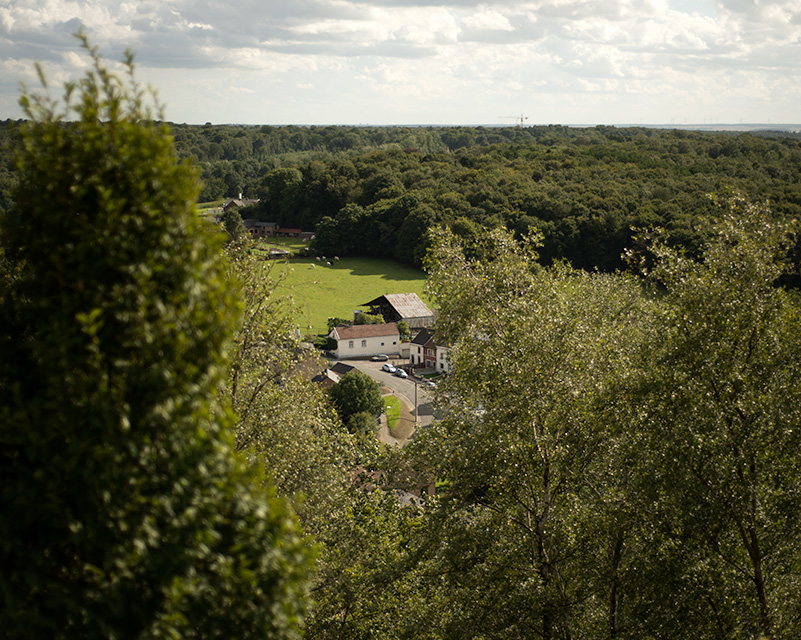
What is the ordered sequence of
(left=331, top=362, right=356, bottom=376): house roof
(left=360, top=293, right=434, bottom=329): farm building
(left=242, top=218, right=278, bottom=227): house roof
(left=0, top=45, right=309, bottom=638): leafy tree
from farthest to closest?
(left=242, top=218, right=278, bottom=227): house roof < (left=360, top=293, right=434, bottom=329): farm building < (left=331, top=362, right=356, bottom=376): house roof < (left=0, top=45, right=309, bottom=638): leafy tree

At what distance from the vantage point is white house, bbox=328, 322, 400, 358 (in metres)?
66.3

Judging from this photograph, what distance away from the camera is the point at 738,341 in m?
10.9

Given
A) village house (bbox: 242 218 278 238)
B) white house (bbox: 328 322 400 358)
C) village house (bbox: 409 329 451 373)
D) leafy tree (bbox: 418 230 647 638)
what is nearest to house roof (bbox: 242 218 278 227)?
village house (bbox: 242 218 278 238)

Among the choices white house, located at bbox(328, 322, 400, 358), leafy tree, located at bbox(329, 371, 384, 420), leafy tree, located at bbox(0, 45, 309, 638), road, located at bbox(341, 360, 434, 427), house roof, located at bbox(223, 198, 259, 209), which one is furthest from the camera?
house roof, located at bbox(223, 198, 259, 209)

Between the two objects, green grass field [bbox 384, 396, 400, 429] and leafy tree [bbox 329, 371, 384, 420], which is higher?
leafy tree [bbox 329, 371, 384, 420]

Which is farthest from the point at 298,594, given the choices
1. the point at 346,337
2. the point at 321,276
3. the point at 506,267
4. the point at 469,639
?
the point at 321,276

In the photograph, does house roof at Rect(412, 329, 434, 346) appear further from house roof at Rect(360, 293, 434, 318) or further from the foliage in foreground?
the foliage in foreground

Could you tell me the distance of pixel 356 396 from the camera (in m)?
42.5

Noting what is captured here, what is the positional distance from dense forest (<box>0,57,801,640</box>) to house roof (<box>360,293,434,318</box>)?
5083 centimetres

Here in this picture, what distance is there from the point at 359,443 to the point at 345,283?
2893 inches

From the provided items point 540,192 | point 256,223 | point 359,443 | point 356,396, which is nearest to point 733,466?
point 359,443

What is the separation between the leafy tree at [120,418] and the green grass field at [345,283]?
64631 mm

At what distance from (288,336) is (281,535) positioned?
8.61m

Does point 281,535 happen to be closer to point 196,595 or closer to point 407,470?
point 196,595
